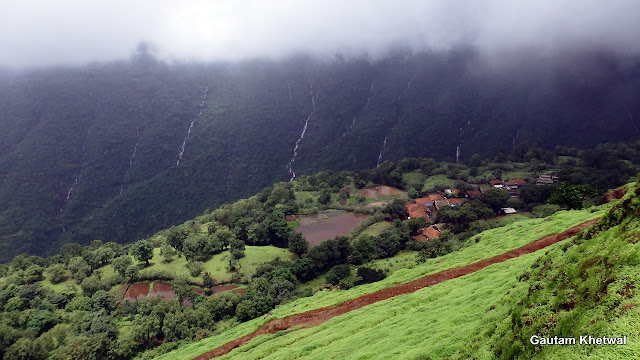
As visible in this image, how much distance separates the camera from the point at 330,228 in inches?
3602

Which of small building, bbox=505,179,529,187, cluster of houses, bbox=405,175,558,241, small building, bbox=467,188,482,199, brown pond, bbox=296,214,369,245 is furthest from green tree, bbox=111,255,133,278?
small building, bbox=505,179,529,187

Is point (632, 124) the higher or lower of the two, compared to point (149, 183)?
higher

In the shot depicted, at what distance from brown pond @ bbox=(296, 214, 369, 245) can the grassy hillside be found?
4783 cm

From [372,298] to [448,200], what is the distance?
71287 millimetres

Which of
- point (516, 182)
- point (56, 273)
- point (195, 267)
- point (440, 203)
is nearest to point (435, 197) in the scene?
point (440, 203)

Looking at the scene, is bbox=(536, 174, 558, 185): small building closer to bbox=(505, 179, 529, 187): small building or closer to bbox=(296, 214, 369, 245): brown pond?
bbox=(505, 179, 529, 187): small building

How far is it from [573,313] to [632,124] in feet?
729

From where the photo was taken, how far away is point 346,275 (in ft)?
198

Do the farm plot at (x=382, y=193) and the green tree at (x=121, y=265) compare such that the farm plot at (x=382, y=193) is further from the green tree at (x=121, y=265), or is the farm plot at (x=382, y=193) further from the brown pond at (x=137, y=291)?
the green tree at (x=121, y=265)

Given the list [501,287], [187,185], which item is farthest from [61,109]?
[501,287]

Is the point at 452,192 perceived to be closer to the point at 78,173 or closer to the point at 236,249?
the point at 236,249

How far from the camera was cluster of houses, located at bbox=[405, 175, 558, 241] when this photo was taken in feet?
252

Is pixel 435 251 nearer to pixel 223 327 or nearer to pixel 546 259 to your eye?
pixel 223 327

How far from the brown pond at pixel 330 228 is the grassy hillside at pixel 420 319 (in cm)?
4783
